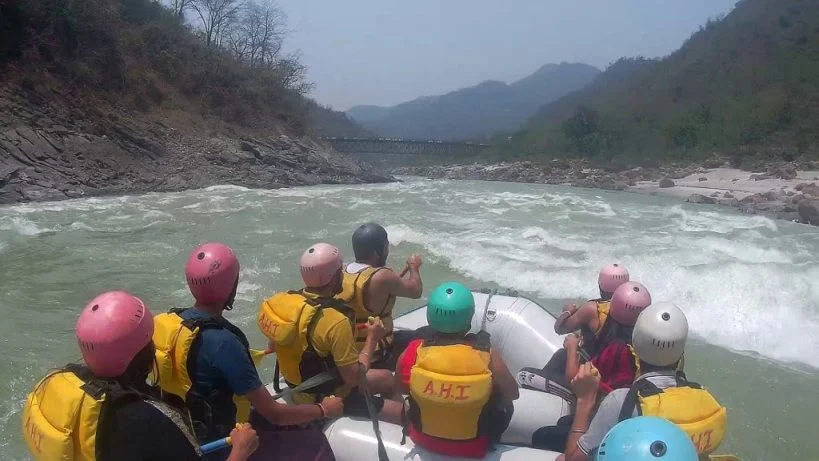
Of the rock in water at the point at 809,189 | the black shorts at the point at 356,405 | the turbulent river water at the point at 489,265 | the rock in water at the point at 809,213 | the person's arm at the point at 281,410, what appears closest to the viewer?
the person's arm at the point at 281,410

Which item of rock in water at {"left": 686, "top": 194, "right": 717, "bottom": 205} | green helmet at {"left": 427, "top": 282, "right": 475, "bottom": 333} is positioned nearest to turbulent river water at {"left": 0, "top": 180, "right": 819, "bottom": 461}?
green helmet at {"left": 427, "top": 282, "right": 475, "bottom": 333}

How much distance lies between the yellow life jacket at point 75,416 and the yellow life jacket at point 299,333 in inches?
35.4

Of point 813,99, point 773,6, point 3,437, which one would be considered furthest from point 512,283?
point 773,6

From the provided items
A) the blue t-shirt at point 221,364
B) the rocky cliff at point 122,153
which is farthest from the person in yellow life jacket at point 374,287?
the rocky cliff at point 122,153

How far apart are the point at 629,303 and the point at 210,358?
1.92 m

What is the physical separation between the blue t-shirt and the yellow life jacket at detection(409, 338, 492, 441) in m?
0.64

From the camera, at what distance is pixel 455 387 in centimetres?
233

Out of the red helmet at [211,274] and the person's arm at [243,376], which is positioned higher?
the red helmet at [211,274]

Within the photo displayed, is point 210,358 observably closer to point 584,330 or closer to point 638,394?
point 638,394

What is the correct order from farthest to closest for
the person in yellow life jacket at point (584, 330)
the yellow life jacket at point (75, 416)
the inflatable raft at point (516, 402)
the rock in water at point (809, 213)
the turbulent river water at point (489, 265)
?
the rock in water at point (809, 213) → the turbulent river water at point (489, 265) → the person in yellow life jacket at point (584, 330) → the inflatable raft at point (516, 402) → the yellow life jacket at point (75, 416)

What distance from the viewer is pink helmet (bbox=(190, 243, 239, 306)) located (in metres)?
2.22

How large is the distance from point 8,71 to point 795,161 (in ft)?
101

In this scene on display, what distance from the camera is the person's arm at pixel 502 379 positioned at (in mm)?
2461

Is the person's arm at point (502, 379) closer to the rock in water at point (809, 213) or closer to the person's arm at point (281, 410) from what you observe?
the person's arm at point (281, 410)
